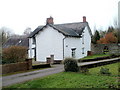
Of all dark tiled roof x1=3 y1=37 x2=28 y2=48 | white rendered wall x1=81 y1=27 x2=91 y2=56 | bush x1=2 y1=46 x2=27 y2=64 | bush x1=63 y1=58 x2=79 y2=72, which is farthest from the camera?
dark tiled roof x1=3 y1=37 x2=28 y2=48

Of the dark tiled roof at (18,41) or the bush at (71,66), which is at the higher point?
the dark tiled roof at (18,41)

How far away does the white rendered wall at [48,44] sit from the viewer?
106 ft

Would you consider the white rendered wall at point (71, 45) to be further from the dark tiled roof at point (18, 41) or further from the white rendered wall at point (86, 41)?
the dark tiled roof at point (18, 41)

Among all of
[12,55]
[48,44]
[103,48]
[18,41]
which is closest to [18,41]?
[18,41]

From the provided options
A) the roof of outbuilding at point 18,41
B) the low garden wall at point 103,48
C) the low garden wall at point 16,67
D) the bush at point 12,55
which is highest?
the roof of outbuilding at point 18,41

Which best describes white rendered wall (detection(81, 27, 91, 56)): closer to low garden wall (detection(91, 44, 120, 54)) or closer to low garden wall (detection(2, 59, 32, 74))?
low garden wall (detection(91, 44, 120, 54))

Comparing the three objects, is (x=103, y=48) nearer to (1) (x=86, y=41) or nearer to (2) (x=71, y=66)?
(1) (x=86, y=41)

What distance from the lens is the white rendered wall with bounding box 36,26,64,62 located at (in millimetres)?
32188

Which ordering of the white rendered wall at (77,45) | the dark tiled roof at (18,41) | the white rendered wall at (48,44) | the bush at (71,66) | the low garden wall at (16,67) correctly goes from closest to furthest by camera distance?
the bush at (71,66) → the low garden wall at (16,67) → the white rendered wall at (48,44) → the white rendered wall at (77,45) → the dark tiled roof at (18,41)

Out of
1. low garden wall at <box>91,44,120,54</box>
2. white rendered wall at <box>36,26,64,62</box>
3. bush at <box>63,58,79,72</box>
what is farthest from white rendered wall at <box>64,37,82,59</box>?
bush at <box>63,58,79,72</box>

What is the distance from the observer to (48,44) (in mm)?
33531

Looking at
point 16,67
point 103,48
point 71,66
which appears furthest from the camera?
point 103,48

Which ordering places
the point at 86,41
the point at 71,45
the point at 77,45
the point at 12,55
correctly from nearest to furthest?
the point at 12,55, the point at 71,45, the point at 77,45, the point at 86,41

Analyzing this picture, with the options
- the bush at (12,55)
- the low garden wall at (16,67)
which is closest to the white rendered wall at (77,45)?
the bush at (12,55)
